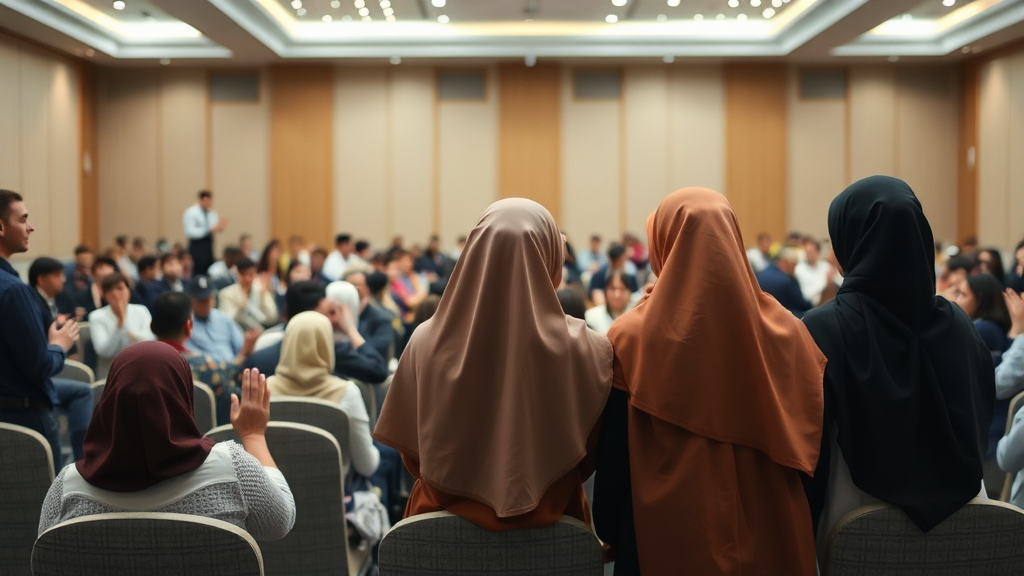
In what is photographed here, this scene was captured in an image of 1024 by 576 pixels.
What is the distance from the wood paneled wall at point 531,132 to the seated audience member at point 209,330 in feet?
32.0

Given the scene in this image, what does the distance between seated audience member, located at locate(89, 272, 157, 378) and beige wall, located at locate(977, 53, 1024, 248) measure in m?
13.1

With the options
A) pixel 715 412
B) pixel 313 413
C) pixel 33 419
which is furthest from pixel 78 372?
pixel 715 412

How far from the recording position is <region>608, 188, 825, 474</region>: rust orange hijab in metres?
2.03

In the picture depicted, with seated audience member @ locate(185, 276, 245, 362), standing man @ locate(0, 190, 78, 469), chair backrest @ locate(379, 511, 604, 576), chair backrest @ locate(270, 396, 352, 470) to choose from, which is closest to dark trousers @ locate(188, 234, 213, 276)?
seated audience member @ locate(185, 276, 245, 362)

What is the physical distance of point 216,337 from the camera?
6.10 m

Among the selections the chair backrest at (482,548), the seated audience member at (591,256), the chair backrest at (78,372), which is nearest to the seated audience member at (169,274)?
the chair backrest at (78,372)

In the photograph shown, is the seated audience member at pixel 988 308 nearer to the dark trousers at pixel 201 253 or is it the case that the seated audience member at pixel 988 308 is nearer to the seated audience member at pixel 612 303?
the seated audience member at pixel 612 303

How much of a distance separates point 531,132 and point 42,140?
26.5ft

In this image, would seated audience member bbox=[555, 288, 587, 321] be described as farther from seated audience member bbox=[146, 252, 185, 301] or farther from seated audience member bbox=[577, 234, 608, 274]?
seated audience member bbox=[577, 234, 608, 274]

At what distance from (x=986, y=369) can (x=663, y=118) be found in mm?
13903

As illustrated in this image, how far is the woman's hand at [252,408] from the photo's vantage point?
233cm

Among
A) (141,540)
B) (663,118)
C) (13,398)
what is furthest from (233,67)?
(141,540)

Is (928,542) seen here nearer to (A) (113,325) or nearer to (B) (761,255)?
(A) (113,325)

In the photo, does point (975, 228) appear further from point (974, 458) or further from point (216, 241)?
point (974, 458)
